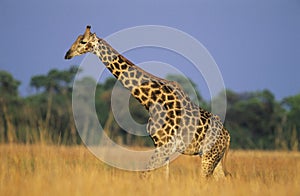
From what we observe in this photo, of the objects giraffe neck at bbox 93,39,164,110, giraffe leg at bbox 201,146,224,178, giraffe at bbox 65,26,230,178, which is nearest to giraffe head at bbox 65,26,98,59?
giraffe at bbox 65,26,230,178

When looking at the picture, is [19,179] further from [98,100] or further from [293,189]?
[98,100]

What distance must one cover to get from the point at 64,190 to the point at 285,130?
25.3 m

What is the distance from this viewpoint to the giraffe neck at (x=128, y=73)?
796 centimetres

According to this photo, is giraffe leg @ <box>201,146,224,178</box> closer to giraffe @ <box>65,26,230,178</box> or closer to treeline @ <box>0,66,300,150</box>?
giraffe @ <box>65,26,230,178</box>

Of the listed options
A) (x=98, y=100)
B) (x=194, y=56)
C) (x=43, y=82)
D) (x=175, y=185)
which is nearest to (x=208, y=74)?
(x=194, y=56)

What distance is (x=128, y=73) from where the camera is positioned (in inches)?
320

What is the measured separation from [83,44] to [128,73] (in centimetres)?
89

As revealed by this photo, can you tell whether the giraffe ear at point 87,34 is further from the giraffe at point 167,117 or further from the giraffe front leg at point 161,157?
the giraffe front leg at point 161,157

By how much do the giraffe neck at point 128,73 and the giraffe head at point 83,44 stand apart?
130 mm

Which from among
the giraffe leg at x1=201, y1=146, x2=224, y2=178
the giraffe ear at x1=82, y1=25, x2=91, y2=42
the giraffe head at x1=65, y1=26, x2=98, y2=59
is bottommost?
the giraffe leg at x1=201, y1=146, x2=224, y2=178

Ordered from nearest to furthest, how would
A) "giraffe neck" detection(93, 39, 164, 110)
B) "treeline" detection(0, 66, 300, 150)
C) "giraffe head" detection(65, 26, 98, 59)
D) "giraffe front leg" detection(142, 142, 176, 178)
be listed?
"giraffe front leg" detection(142, 142, 176, 178), "giraffe head" detection(65, 26, 98, 59), "giraffe neck" detection(93, 39, 164, 110), "treeline" detection(0, 66, 300, 150)

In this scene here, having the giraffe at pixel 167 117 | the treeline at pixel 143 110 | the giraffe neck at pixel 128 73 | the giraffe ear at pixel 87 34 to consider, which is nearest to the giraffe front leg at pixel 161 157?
the giraffe at pixel 167 117

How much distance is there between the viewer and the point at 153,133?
7652mm

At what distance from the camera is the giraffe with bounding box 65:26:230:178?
7652 millimetres
